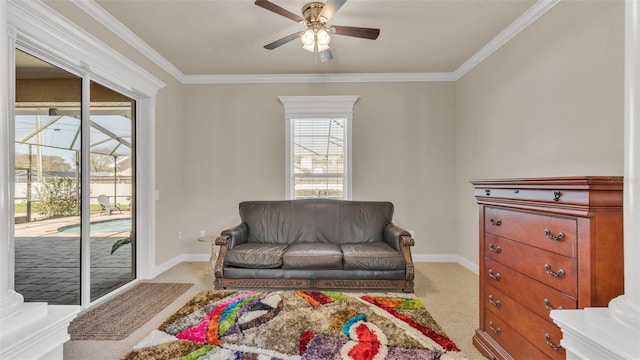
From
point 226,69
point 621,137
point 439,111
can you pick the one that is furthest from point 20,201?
point 439,111

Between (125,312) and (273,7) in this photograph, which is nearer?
(273,7)

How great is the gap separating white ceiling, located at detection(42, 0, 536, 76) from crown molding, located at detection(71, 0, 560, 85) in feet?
0.08

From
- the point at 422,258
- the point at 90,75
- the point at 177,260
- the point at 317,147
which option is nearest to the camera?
the point at 90,75

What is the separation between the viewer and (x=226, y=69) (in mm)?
4125

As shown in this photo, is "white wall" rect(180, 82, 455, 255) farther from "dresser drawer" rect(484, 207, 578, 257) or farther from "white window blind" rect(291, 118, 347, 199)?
"dresser drawer" rect(484, 207, 578, 257)

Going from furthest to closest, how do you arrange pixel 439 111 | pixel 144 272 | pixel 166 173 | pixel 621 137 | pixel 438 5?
pixel 439 111, pixel 166 173, pixel 144 272, pixel 438 5, pixel 621 137

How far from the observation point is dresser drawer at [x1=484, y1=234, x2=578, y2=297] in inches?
51.2

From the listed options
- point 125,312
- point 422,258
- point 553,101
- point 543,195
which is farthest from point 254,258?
point 553,101

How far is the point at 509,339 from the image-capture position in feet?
5.57

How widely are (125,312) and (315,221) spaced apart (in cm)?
221

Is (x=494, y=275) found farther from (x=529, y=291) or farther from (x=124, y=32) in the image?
(x=124, y=32)

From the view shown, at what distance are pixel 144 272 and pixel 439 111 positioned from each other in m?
4.80

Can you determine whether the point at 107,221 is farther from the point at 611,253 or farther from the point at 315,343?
the point at 611,253

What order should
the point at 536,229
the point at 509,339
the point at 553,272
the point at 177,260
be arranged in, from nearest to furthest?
the point at 553,272, the point at 536,229, the point at 509,339, the point at 177,260
